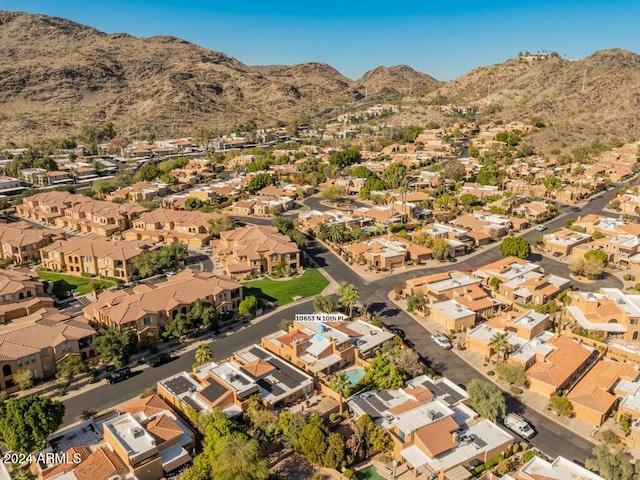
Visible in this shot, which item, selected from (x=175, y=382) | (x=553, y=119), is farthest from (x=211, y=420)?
(x=553, y=119)

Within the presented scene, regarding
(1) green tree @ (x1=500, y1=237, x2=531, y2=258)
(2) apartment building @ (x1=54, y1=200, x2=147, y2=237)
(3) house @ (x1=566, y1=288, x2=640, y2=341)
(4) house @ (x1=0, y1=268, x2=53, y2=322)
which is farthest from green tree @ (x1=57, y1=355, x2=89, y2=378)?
(1) green tree @ (x1=500, y1=237, x2=531, y2=258)

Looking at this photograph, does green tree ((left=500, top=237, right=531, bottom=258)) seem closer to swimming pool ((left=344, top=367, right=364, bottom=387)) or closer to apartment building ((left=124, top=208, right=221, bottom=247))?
swimming pool ((left=344, top=367, right=364, bottom=387))

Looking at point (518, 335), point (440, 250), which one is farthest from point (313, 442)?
point (440, 250)

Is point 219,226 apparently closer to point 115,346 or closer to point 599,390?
point 115,346

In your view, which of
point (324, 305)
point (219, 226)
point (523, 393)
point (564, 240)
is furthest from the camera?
point (219, 226)

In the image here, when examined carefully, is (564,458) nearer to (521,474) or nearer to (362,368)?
(521,474)

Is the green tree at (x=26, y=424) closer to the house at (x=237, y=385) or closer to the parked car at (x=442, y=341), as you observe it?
the house at (x=237, y=385)
